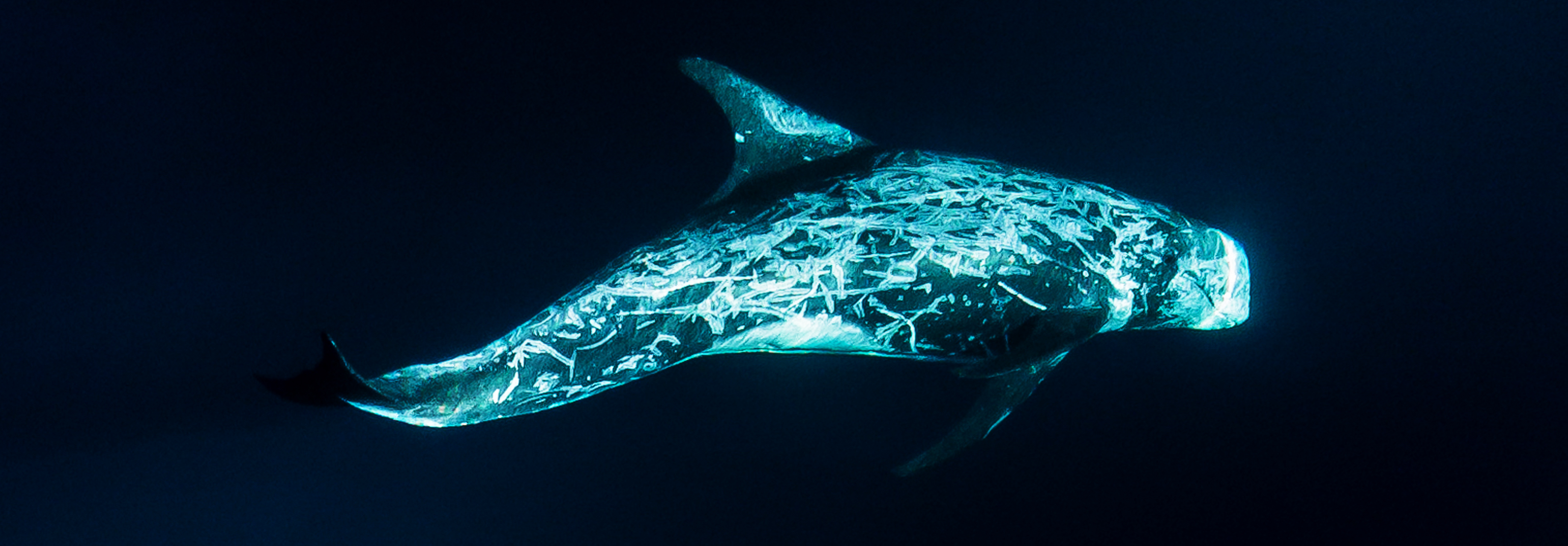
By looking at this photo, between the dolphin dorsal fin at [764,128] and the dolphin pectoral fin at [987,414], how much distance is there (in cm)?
146

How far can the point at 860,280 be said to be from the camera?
3.28 metres

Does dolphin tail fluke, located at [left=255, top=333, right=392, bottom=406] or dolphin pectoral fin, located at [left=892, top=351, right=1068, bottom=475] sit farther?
dolphin pectoral fin, located at [left=892, top=351, right=1068, bottom=475]

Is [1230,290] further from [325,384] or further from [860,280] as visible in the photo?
[325,384]

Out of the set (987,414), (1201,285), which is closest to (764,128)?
(987,414)

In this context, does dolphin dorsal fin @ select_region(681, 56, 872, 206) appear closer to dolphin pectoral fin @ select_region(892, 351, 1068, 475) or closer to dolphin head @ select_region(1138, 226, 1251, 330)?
dolphin pectoral fin @ select_region(892, 351, 1068, 475)

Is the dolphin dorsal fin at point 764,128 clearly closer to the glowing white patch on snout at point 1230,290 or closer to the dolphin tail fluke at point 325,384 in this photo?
the glowing white patch on snout at point 1230,290

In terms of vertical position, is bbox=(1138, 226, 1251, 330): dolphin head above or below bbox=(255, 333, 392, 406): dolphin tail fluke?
below

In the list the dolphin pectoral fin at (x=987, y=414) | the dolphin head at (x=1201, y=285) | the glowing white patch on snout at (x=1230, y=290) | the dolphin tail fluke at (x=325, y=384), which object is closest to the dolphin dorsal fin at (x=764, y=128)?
the dolphin pectoral fin at (x=987, y=414)

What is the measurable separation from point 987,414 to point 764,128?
1814 millimetres

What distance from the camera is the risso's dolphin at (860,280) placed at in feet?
9.66

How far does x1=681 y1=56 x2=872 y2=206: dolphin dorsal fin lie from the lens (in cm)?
413

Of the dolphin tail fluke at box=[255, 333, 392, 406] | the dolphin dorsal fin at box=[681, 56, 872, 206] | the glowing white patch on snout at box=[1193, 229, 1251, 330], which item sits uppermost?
the dolphin dorsal fin at box=[681, 56, 872, 206]

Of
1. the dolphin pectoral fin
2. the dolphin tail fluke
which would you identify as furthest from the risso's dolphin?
the dolphin tail fluke

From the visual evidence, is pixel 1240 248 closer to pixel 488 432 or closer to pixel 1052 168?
pixel 1052 168
